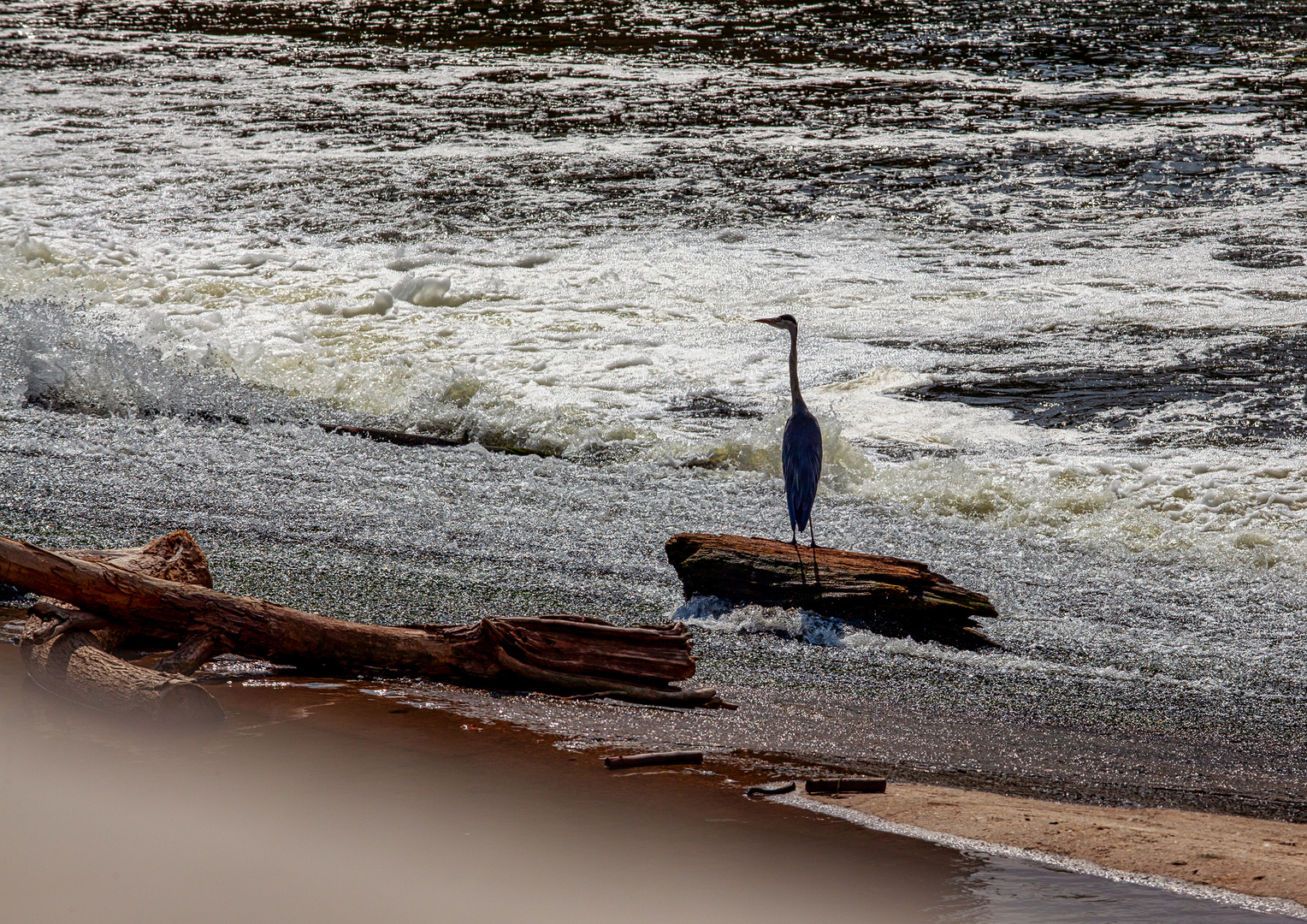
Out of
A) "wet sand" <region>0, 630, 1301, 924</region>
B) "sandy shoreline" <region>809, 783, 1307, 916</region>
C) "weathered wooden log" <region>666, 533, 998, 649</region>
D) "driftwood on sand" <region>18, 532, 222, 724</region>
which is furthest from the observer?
"weathered wooden log" <region>666, 533, 998, 649</region>

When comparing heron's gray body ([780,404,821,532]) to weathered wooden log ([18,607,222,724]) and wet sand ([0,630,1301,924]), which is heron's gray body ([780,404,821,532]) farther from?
weathered wooden log ([18,607,222,724])

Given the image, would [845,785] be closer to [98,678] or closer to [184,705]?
[184,705]

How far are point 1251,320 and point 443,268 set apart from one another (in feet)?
26.5

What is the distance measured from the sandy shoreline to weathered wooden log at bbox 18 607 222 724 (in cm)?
207

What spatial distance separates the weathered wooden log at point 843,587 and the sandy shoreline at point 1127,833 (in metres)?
1.45

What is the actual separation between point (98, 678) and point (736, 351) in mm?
7569

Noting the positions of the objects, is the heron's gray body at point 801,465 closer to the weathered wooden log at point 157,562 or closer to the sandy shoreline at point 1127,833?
the sandy shoreline at point 1127,833

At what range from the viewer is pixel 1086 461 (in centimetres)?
841

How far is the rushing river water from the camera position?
218 inches

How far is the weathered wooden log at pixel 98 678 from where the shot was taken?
4023 mm

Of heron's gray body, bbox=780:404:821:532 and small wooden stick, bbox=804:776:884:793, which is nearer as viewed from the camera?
small wooden stick, bbox=804:776:884:793

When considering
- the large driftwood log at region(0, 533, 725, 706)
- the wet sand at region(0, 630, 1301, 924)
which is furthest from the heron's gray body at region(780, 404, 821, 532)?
the wet sand at region(0, 630, 1301, 924)

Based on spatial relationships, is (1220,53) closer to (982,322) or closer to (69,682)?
(982,322)

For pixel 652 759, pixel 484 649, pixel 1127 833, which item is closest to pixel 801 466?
pixel 484 649
